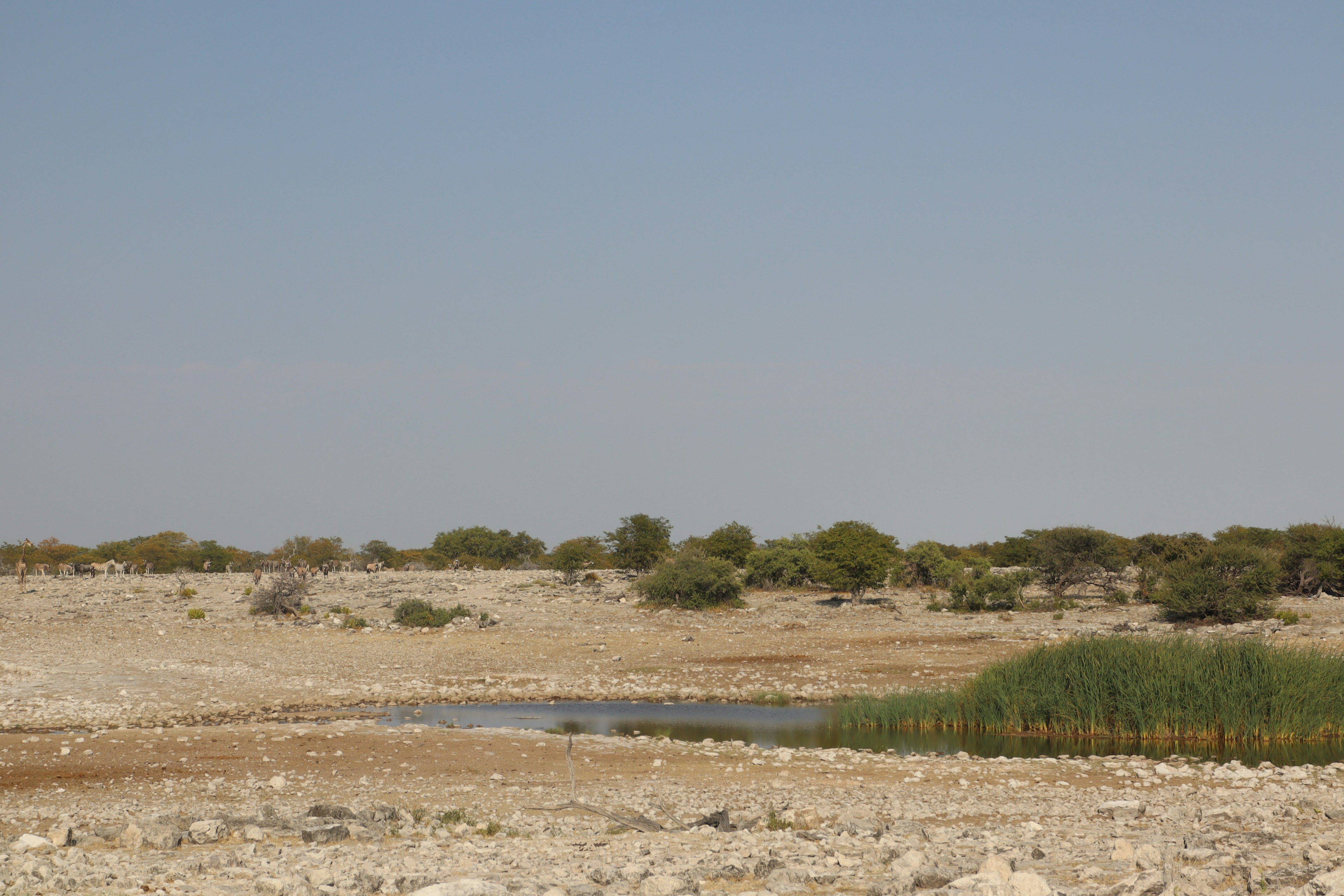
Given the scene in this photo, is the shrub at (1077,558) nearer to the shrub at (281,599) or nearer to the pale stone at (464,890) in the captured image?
the shrub at (281,599)

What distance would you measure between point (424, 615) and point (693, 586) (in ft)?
37.4

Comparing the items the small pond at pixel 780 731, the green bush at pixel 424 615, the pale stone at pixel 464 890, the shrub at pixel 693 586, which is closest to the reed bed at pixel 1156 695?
the small pond at pixel 780 731

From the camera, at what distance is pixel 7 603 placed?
46.1 m

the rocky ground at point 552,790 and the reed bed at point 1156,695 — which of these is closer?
the rocky ground at point 552,790

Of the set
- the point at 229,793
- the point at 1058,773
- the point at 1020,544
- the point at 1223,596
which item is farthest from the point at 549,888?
the point at 1020,544

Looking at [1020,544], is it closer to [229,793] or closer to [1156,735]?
[1156,735]

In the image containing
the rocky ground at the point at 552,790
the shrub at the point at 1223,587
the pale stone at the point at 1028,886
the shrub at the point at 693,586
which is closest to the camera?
the pale stone at the point at 1028,886

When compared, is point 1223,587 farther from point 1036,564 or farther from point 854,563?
point 1036,564

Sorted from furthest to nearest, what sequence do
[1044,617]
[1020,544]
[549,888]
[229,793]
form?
[1020,544], [1044,617], [229,793], [549,888]

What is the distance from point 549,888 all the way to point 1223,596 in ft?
110

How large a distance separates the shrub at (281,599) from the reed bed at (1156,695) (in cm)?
2885

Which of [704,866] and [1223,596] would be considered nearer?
[704,866]

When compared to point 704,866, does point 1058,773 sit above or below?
below

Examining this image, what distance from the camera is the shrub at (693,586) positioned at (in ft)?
139
